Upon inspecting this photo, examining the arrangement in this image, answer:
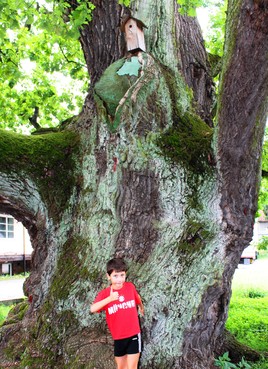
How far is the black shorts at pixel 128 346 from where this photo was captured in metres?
3.59

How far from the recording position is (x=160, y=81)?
4621mm

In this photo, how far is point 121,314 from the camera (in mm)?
3537

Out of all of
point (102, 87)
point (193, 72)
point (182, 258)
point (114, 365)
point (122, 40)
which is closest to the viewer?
point (114, 365)

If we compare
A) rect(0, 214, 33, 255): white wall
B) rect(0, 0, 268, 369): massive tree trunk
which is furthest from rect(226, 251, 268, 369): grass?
rect(0, 214, 33, 255): white wall

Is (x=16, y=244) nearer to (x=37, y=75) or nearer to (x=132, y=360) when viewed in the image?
(x=37, y=75)

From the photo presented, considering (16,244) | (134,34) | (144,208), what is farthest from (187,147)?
(16,244)

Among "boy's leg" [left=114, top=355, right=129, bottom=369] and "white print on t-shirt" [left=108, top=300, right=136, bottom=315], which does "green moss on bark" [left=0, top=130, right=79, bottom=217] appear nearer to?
"white print on t-shirt" [left=108, top=300, right=136, bottom=315]

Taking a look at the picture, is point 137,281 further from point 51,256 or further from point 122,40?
point 122,40

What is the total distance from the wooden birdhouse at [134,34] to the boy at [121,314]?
2506 millimetres

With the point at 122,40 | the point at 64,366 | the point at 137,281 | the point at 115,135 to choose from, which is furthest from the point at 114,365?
the point at 122,40

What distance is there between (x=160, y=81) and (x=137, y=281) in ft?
7.25

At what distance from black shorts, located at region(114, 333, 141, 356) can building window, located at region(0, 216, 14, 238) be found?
1935 cm

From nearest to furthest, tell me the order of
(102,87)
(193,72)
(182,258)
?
(182,258) < (102,87) < (193,72)

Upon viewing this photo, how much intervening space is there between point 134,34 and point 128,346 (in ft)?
10.8
